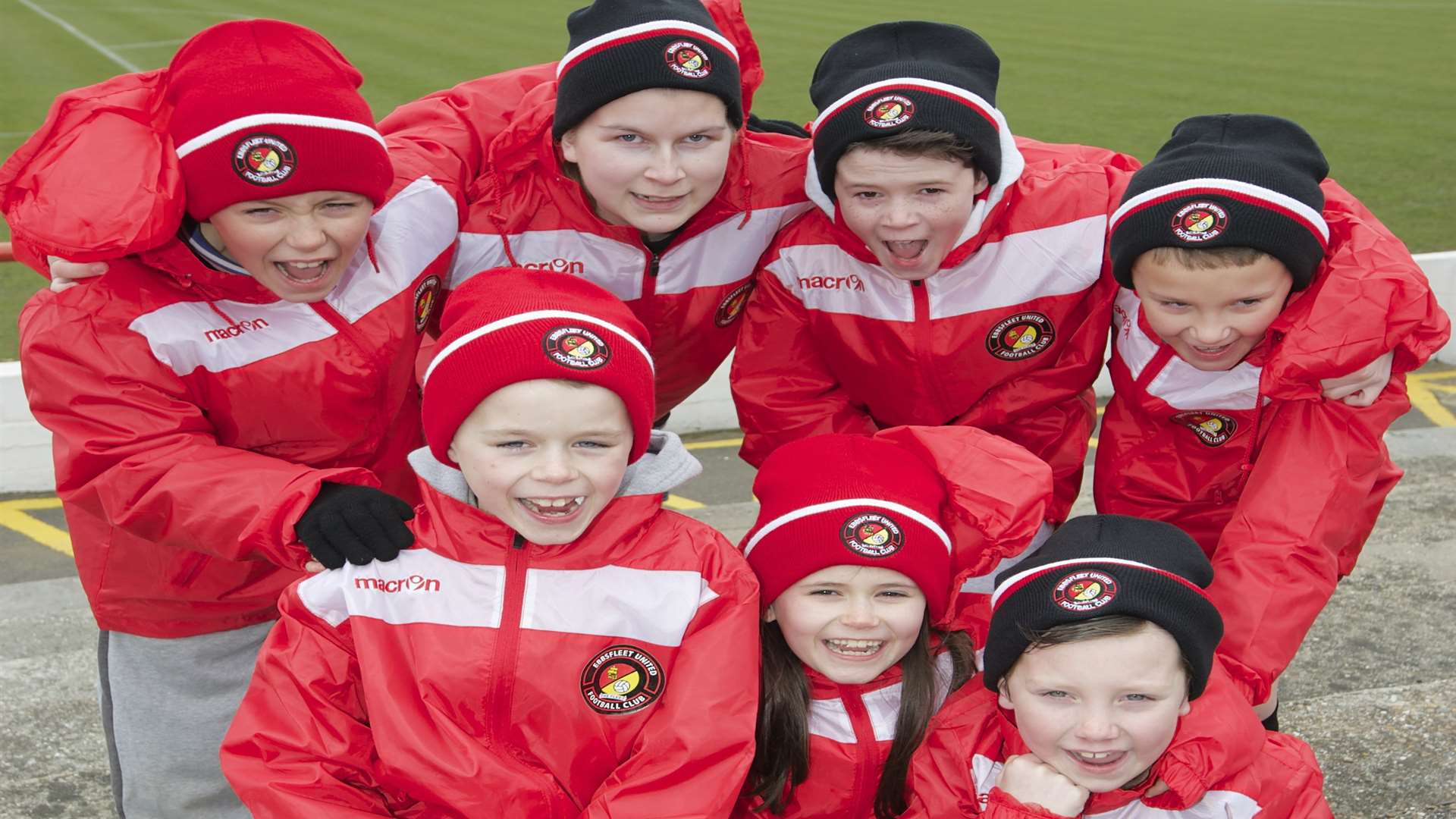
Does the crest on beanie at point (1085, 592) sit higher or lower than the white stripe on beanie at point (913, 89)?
lower

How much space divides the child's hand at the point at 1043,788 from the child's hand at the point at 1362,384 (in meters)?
1.02

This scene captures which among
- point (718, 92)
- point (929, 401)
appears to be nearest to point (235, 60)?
point (718, 92)

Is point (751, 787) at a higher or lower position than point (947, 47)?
lower

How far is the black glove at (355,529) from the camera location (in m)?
2.98

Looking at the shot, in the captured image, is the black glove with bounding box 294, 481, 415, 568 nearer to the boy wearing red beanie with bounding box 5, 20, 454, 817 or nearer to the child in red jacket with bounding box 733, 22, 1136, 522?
the boy wearing red beanie with bounding box 5, 20, 454, 817

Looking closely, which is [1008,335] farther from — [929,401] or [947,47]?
[947,47]

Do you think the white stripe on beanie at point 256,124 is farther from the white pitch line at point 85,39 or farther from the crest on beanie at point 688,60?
the white pitch line at point 85,39

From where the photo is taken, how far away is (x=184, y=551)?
139 inches

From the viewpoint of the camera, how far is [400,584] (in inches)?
117

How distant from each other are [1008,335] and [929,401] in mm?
268

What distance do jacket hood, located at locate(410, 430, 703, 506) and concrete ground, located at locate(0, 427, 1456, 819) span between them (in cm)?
150

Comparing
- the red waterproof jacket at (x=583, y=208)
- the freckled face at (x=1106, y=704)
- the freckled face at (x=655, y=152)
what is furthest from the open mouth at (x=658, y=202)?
the freckled face at (x=1106, y=704)

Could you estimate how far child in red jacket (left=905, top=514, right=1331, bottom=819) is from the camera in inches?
114

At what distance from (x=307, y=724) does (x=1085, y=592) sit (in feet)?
5.05
